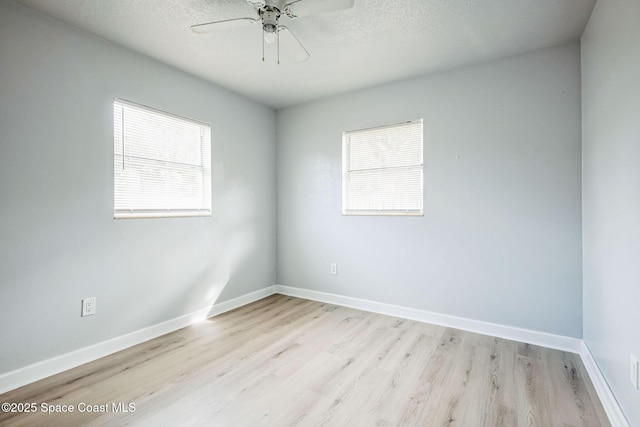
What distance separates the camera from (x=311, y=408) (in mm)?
1751

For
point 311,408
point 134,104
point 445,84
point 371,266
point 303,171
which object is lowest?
point 311,408

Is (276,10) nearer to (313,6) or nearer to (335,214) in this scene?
(313,6)

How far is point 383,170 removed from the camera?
11.0ft

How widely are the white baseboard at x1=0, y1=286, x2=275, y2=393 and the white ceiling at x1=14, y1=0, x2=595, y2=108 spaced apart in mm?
2408

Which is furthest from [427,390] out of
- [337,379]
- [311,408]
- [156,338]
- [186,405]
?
[156,338]

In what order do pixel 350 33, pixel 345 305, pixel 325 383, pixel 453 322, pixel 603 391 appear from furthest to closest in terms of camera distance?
pixel 345 305, pixel 453 322, pixel 350 33, pixel 325 383, pixel 603 391

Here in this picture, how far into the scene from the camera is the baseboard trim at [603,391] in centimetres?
157

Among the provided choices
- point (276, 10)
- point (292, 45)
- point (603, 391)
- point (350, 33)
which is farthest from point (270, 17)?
point (603, 391)

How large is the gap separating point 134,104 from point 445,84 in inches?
113

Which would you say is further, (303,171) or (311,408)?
(303,171)

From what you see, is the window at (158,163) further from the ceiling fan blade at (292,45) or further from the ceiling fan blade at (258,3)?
the ceiling fan blade at (258,3)

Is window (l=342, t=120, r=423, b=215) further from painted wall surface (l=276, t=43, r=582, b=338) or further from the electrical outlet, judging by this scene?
the electrical outlet

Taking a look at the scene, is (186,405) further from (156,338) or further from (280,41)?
→ (280,41)

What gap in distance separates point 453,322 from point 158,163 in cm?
318
